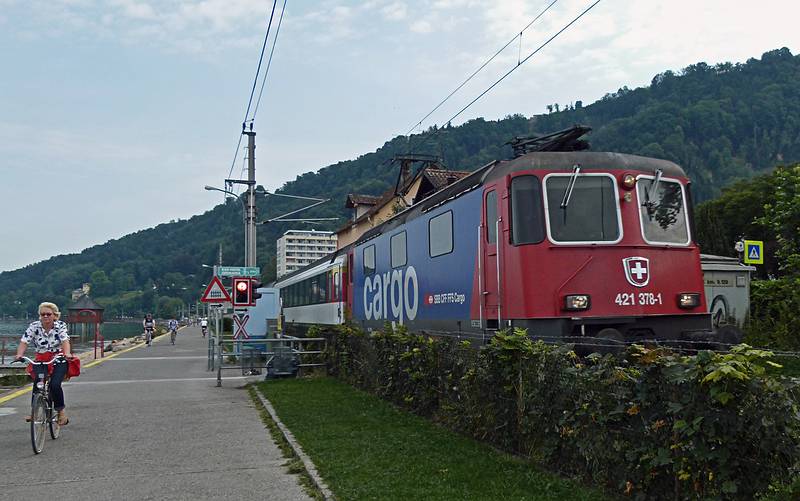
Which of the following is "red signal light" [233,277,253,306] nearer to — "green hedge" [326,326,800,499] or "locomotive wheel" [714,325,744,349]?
"green hedge" [326,326,800,499]

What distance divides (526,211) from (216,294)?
11037 millimetres

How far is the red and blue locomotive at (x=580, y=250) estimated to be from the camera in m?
9.59

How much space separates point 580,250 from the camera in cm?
983

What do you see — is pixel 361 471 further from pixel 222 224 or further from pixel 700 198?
pixel 700 198

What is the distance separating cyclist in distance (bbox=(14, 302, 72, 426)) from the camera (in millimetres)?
9445

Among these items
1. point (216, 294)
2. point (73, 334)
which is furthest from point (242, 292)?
point (73, 334)

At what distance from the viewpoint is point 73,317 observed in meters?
47.8

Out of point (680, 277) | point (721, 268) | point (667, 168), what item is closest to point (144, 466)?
point (680, 277)

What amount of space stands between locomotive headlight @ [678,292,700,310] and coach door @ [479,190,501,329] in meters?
2.41

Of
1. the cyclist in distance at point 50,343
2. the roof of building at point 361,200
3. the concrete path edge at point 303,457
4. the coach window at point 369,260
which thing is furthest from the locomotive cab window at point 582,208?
the roof of building at point 361,200

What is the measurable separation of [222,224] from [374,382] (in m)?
58.0

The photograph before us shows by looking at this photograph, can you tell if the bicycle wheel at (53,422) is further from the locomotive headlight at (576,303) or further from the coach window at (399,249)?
the coach window at (399,249)

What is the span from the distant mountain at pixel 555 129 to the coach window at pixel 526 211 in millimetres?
60098

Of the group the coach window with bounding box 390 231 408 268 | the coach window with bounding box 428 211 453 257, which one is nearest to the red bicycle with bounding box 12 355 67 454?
the coach window with bounding box 428 211 453 257
